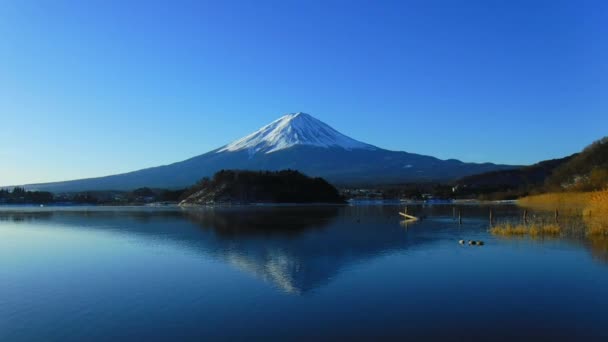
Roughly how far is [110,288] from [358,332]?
608cm

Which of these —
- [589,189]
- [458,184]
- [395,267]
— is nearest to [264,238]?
[395,267]

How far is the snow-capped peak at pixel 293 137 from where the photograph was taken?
505 feet

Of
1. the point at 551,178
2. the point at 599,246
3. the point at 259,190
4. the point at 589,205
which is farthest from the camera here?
the point at 259,190

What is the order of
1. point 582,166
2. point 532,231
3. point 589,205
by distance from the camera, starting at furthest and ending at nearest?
point 582,166 → point 589,205 → point 532,231

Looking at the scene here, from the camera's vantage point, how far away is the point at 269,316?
28.3ft

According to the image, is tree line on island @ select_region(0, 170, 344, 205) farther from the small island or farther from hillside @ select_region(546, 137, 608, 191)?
hillside @ select_region(546, 137, 608, 191)

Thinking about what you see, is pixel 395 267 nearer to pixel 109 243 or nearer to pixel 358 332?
pixel 358 332

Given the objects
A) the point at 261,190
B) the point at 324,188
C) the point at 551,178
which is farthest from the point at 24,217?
the point at 551,178

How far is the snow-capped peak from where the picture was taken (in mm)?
154000

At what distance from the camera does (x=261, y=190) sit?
76500 millimetres

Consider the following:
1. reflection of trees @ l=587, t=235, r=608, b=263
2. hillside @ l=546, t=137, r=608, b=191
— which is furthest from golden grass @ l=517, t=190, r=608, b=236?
hillside @ l=546, t=137, r=608, b=191

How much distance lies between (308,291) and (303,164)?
12528 cm

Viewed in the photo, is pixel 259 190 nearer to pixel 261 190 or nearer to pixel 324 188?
pixel 261 190

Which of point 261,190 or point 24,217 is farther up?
point 261,190
